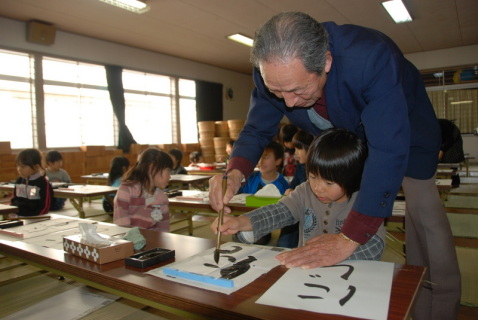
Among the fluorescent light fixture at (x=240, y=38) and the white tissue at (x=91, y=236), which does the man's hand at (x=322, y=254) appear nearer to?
the white tissue at (x=91, y=236)

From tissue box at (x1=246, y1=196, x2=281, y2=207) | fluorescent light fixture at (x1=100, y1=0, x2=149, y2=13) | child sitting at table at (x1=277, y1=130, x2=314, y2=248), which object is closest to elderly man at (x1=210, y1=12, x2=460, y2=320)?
tissue box at (x1=246, y1=196, x2=281, y2=207)

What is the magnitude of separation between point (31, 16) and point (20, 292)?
482cm

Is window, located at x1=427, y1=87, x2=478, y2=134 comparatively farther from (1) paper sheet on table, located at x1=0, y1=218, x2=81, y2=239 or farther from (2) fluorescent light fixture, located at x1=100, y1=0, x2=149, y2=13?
(1) paper sheet on table, located at x1=0, y1=218, x2=81, y2=239

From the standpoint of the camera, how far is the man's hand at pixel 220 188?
105 cm

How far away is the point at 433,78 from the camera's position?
9242 mm

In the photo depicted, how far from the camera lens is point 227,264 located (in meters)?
0.90

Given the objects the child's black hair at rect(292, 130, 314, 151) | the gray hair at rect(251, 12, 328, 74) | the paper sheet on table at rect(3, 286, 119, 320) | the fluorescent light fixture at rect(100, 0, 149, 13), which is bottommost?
the paper sheet on table at rect(3, 286, 119, 320)

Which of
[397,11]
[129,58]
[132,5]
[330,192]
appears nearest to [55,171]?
[132,5]

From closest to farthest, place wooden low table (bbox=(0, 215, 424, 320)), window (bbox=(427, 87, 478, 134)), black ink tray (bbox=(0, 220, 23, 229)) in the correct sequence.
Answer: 1. wooden low table (bbox=(0, 215, 424, 320))
2. black ink tray (bbox=(0, 220, 23, 229))
3. window (bbox=(427, 87, 478, 134))

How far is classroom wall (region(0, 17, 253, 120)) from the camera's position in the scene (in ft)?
18.5

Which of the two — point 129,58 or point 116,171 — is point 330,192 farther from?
point 129,58

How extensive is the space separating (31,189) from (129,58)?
16.7 feet

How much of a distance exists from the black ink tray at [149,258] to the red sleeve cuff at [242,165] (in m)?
0.35

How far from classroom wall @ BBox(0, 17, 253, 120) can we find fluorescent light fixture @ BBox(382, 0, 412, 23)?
457 cm
